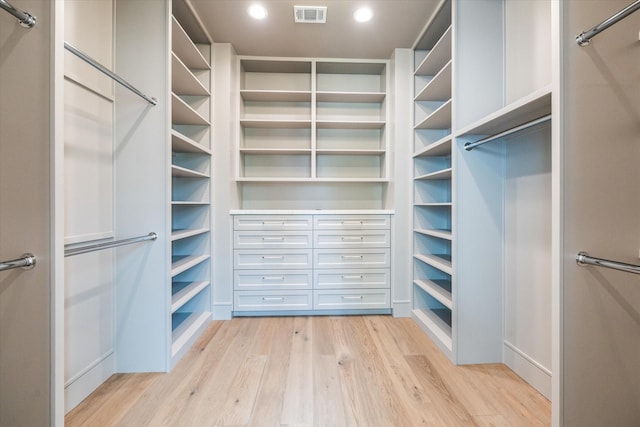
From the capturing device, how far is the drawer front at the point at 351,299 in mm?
2543

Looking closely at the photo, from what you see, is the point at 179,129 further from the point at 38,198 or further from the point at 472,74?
the point at 472,74

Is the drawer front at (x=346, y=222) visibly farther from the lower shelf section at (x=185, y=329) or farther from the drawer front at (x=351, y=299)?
the lower shelf section at (x=185, y=329)

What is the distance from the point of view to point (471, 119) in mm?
1762

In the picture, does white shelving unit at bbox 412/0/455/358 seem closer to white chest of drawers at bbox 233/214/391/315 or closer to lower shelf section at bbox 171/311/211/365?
white chest of drawers at bbox 233/214/391/315

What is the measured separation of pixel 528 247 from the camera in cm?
159

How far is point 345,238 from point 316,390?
1.31 meters

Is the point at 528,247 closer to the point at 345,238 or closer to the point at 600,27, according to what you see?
the point at 600,27

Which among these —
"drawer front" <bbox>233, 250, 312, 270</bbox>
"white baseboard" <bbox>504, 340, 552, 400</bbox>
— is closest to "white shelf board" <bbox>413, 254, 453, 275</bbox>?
"white baseboard" <bbox>504, 340, 552, 400</bbox>

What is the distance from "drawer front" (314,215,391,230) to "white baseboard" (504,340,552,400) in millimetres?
1296

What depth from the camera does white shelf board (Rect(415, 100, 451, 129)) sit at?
2067 millimetres

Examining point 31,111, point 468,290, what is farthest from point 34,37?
point 468,290

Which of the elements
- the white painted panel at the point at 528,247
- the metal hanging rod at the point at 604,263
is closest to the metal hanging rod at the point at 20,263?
the metal hanging rod at the point at 604,263

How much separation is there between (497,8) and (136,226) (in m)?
2.68

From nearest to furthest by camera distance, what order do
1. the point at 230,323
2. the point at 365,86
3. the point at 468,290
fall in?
the point at 468,290 < the point at 230,323 < the point at 365,86
